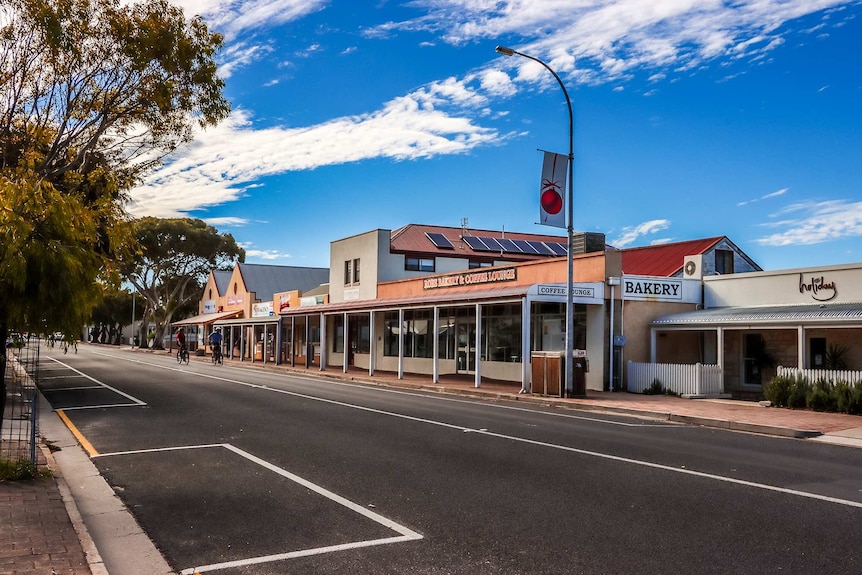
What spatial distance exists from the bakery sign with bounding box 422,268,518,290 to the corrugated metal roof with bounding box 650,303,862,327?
224 inches

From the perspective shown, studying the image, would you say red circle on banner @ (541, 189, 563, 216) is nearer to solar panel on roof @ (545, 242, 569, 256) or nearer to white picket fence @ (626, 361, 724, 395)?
white picket fence @ (626, 361, 724, 395)

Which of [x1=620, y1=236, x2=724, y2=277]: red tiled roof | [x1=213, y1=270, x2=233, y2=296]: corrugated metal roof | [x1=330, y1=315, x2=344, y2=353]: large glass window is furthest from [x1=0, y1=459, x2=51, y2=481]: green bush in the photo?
[x1=213, y1=270, x2=233, y2=296]: corrugated metal roof

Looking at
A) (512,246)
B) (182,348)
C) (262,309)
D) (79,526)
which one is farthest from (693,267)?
(262,309)

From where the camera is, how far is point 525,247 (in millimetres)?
42281

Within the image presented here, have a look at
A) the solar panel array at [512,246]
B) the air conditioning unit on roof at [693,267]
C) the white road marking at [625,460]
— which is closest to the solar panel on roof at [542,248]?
the solar panel array at [512,246]

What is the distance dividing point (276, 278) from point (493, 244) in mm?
26916

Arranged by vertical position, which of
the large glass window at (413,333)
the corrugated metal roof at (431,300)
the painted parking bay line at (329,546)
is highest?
the corrugated metal roof at (431,300)

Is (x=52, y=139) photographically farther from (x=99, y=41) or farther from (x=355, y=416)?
(x=355, y=416)

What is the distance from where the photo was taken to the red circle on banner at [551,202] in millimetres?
20688

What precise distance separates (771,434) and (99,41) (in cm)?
1438

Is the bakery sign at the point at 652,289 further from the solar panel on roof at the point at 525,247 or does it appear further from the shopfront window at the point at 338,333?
the shopfront window at the point at 338,333

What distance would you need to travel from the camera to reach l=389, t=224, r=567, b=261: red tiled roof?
37.8 meters

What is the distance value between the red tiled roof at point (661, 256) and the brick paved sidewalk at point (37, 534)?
80.7 feet

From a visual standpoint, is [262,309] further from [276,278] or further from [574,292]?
[574,292]
